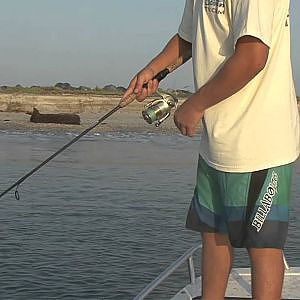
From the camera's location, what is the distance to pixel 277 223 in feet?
9.13

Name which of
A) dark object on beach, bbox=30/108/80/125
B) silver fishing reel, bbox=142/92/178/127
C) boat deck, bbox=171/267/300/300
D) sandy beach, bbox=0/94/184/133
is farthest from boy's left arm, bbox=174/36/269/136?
dark object on beach, bbox=30/108/80/125

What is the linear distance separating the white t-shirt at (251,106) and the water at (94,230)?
2.93 meters

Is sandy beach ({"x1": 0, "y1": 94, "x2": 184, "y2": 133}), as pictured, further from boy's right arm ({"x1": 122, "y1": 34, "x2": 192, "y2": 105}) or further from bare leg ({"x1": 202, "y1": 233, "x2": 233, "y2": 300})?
bare leg ({"x1": 202, "y1": 233, "x2": 233, "y2": 300})

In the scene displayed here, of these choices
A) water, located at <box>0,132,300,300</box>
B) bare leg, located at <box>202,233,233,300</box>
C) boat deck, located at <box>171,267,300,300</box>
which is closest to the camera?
bare leg, located at <box>202,233,233,300</box>

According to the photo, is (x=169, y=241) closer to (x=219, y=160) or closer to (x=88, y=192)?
(x=88, y=192)

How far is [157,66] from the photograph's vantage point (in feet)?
10.6

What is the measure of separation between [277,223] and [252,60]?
0.64 meters

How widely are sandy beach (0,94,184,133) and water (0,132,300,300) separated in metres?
1.91

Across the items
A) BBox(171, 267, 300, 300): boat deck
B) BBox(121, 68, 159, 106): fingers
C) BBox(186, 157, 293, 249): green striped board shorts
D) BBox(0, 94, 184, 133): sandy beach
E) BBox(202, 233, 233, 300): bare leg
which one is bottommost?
BBox(0, 94, 184, 133): sandy beach

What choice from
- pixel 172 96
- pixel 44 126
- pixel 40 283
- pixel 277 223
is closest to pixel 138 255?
pixel 40 283

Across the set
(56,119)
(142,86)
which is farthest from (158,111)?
(56,119)

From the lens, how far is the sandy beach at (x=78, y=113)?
1208 inches

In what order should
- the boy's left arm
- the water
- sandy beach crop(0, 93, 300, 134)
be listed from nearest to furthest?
the boy's left arm
the water
sandy beach crop(0, 93, 300, 134)

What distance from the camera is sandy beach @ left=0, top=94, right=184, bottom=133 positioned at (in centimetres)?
3067
